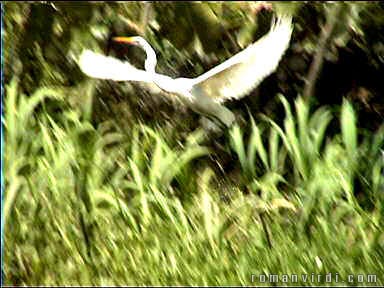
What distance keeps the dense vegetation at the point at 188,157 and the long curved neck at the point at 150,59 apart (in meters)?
0.03

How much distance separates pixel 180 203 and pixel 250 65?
546mm

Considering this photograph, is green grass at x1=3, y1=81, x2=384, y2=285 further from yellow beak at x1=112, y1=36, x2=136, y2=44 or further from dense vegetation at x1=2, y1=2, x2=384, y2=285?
yellow beak at x1=112, y1=36, x2=136, y2=44

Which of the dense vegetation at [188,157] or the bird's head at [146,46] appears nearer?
the dense vegetation at [188,157]

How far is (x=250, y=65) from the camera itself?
350 cm

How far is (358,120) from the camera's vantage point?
3.45 meters

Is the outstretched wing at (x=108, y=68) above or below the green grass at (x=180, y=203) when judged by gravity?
above

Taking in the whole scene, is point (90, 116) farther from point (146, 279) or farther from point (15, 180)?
point (146, 279)

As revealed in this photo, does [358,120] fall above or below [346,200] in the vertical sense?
above

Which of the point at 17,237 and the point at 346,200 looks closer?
the point at 346,200

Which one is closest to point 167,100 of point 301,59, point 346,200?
point 301,59

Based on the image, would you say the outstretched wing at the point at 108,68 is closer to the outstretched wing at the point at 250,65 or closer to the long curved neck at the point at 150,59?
the long curved neck at the point at 150,59

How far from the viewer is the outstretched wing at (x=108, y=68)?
360 centimetres

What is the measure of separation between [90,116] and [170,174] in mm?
380

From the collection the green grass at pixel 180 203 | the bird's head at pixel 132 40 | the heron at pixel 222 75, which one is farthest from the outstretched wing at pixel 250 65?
the bird's head at pixel 132 40
